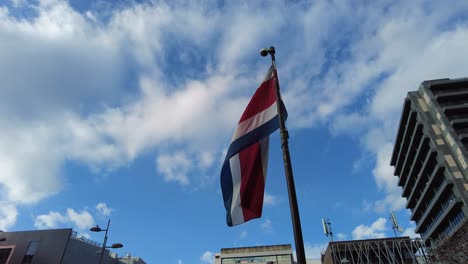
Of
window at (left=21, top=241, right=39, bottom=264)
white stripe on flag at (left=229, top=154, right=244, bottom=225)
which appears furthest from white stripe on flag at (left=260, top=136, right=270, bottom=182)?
window at (left=21, top=241, right=39, bottom=264)

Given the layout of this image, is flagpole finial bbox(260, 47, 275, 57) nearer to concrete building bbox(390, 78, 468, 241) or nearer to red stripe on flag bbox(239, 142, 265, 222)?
red stripe on flag bbox(239, 142, 265, 222)

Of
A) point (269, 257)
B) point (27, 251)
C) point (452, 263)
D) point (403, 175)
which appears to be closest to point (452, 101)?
point (403, 175)

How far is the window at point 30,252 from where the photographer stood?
169ft

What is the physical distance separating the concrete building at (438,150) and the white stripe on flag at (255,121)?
195 feet

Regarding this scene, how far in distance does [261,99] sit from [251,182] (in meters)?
2.66

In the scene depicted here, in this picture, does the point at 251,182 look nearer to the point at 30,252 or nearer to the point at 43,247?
the point at 43,247

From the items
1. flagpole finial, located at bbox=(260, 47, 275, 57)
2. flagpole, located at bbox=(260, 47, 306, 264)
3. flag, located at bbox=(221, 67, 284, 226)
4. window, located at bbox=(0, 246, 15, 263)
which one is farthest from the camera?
window, located at bbox=(0, 246, 15, 263)

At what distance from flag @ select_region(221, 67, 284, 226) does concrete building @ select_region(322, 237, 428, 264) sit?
6435 centimetres

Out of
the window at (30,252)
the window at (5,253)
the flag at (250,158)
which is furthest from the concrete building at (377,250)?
the flag at (250,158)

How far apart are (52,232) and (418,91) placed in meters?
74.9

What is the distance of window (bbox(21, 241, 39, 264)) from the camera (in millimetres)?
51656

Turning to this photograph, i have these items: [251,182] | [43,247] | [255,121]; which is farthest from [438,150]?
[43,247]

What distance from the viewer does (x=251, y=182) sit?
29.5 ft

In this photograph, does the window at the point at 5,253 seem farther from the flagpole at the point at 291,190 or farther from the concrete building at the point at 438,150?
the concrete building at the point at 438,150
